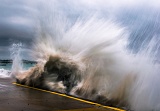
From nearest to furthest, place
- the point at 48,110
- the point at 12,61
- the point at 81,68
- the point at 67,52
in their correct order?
the point at 48,110, the point at 81,68, the point at 67,52, the point at 12,61

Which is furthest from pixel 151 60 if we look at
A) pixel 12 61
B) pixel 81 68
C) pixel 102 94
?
pixel 12 61

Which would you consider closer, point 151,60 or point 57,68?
point 151,60

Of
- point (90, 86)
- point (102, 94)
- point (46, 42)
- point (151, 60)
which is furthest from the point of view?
point (46, 42)

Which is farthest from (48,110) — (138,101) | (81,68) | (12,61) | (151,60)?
(12,61)

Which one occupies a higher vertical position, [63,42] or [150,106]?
[63,42]

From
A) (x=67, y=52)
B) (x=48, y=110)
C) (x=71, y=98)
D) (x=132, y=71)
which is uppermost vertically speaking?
(x=67, y=52)

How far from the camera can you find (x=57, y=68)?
1463 cm

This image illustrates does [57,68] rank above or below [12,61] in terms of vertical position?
below

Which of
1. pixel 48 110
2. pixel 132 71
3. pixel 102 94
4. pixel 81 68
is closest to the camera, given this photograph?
pixel 48 110

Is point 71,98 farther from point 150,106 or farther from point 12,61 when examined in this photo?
point 12,61

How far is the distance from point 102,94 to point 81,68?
300cm

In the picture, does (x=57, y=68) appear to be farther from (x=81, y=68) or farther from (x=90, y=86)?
(x=90, y=86)

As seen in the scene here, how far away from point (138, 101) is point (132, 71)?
1373 millimetres

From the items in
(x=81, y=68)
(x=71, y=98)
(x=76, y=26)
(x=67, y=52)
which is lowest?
(x=71, y=98)
